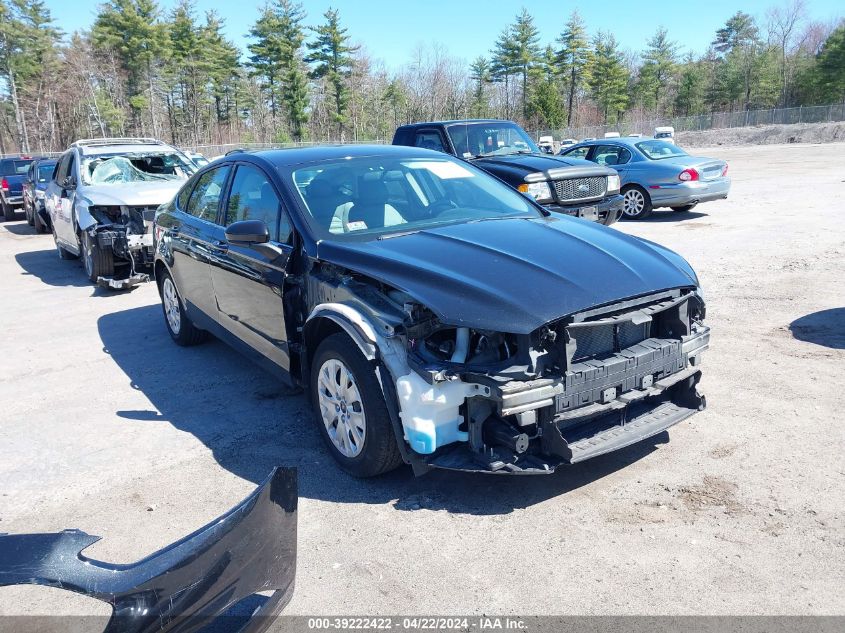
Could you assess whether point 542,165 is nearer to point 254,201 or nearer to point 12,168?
point 254,201

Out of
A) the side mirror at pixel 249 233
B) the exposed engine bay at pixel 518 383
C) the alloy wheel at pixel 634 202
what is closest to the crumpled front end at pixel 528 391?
the exposed engine bay at pixel 518 383

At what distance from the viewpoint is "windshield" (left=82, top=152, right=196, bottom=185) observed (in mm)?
10380

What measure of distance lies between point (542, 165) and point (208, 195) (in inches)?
253

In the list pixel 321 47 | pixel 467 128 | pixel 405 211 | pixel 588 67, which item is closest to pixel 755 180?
pixel 467 128

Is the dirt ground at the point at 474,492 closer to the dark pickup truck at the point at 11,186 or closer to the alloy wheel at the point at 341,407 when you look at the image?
the alloy wheel at the point at 341,407

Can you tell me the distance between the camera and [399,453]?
3.64m

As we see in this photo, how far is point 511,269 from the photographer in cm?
356

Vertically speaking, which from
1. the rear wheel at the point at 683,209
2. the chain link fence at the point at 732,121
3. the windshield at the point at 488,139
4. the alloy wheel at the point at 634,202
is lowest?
the rear wheel at the point at 683,209

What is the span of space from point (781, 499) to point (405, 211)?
2.78 metres

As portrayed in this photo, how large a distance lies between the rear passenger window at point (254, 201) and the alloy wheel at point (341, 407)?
1015mm

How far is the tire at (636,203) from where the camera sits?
13.7 meters

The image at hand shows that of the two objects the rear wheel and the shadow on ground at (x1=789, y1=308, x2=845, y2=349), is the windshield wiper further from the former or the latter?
the rear wheel

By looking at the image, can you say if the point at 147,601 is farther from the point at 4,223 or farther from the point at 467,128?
the point at 4,223

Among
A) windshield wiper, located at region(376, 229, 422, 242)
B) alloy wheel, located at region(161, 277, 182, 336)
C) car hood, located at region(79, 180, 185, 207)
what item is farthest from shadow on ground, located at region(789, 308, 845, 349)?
car hood, located at region(79, 180, 185, 207)
